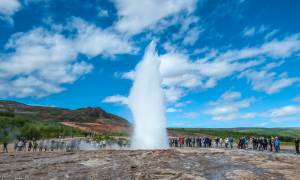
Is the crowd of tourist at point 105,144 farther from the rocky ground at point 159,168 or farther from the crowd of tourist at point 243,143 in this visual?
the rocky ground at point 159,168

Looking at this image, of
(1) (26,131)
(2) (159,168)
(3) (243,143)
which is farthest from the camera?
(1) (26,131)

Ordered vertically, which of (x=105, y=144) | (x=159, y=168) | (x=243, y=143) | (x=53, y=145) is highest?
(x=243, y=143)

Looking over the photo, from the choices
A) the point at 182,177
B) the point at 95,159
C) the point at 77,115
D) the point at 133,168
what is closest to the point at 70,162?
the point at 95,159

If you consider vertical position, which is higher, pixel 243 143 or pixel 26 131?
pixel 26 131

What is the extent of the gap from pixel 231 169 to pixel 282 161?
5606mm

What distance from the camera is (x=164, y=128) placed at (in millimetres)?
40375

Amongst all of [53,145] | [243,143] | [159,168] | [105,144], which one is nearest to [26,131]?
[53,145]

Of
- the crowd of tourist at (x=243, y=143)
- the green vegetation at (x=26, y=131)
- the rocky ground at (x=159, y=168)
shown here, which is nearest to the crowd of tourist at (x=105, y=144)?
the crowd of tourist at (x=243, y=143)

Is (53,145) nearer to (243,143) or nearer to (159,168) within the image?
(243,143)

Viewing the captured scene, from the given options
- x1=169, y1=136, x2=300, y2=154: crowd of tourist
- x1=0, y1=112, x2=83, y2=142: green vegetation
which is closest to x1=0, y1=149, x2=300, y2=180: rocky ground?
x1=169, y1=136, x2=300, y2=154: crowd of tourist

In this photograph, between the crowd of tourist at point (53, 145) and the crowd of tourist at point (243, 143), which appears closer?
the crowd of tourist at point (243, 143)

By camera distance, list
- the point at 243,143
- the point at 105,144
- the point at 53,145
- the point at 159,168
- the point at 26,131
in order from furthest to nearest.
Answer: the point at 26,131
the point at 105,144
the point at 53,145
the point at 243,143
the point at 159,168

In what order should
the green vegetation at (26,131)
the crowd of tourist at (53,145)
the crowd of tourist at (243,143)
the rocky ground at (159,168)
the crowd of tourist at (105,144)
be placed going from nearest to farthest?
the rocky ground at (159,168) < the crowd of tourist at (243,143) < the crowd of tourist at (105,144) < the crowd of tourist at (53,145) < the green vegetation at (26,131)

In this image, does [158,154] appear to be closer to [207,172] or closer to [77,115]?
[207,172]
